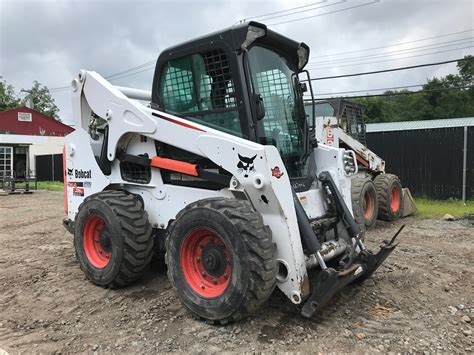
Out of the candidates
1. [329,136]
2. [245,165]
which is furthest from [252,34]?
[329,136]

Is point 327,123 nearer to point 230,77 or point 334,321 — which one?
point 230,77

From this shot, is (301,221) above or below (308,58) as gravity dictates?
below

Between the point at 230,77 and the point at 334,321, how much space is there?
8.03ft

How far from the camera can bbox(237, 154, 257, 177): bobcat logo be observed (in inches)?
141

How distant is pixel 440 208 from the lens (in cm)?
1162

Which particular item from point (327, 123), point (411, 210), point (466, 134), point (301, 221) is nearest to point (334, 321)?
point (301, 221)

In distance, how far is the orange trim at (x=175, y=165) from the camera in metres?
4.14

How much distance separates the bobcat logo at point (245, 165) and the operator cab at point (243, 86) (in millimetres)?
370

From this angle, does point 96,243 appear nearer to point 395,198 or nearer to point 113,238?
point 113,238

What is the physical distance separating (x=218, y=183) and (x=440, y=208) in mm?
9572

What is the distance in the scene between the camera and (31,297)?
15.0ft

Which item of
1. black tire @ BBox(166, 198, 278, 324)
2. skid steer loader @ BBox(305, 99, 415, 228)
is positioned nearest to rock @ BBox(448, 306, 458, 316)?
black tire @ BBox(166, 198, 278, 324)

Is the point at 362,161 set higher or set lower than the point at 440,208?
higher

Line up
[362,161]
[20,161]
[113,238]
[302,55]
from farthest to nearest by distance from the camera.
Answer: [20,161]
[362,161]
[302,55]
[113,238]
